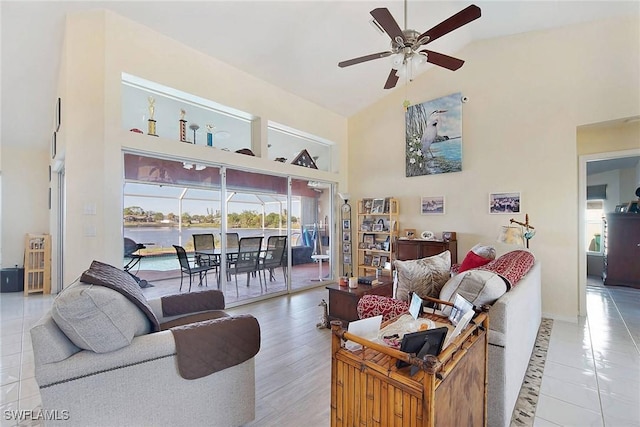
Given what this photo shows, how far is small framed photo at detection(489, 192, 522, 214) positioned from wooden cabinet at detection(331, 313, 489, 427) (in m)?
3.62

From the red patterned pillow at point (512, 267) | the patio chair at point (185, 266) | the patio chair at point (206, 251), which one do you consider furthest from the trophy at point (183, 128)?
the red patterned pillow at point (512, 267)

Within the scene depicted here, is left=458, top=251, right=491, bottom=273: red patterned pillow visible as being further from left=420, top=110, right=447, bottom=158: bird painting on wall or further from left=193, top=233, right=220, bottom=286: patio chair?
left=193, top=233, right=220, bottom=286: patio chair

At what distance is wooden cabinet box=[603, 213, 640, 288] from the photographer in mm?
5285

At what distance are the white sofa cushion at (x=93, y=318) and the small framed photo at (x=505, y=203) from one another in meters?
4.84

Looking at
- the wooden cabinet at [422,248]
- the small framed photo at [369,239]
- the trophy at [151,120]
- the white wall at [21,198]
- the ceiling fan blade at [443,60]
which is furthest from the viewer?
the small framed photo at [369,239]

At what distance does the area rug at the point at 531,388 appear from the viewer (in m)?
1.95

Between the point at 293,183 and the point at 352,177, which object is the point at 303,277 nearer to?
the point at 293,183

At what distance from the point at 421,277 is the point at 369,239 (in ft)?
11.5

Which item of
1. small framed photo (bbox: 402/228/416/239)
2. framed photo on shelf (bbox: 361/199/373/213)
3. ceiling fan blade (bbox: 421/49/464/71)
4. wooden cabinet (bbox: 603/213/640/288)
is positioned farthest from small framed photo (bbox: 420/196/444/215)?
wooden cabinet (bbox: 603/213/640/288)

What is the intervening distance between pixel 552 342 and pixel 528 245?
1413mm

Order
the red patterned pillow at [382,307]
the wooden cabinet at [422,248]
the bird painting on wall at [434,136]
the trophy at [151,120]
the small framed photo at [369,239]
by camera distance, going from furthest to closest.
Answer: the small framed photo at [369,239] < the bird painting on wall at [434,136] < the wooden cabinet at [422,248] < the trophy at [151,120] < the red patterned pillow at [382,307]

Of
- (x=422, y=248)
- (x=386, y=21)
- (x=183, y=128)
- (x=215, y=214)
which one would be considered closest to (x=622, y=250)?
(x=422, y=248)

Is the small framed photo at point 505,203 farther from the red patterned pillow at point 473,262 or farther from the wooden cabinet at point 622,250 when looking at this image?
the wooden cabinet at point 622,250

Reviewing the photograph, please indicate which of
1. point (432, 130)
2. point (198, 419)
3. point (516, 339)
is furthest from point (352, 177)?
point (198, 419)
